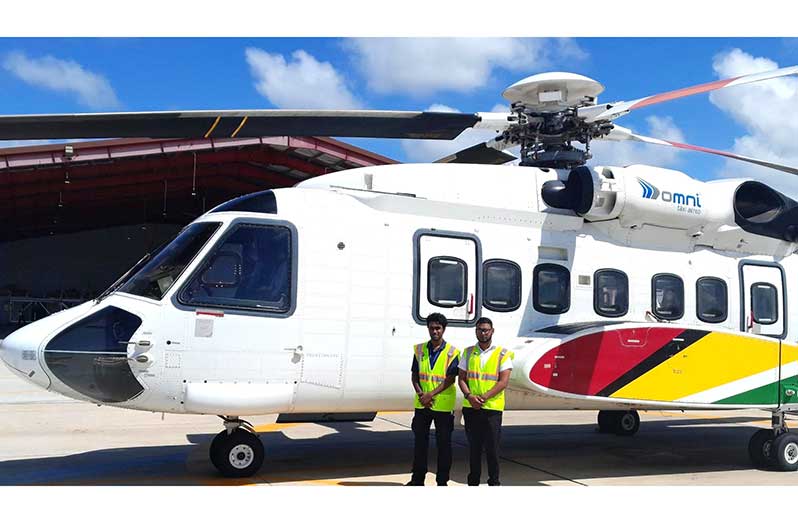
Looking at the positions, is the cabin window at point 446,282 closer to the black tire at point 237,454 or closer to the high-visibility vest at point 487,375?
the high-visibility vest at point 487,375

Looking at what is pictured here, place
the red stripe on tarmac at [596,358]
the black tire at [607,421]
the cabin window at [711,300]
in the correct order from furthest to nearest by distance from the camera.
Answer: the black tire at [607,421] < the cabin window at [711,300] < the red stripe on tarmac at [596,358]

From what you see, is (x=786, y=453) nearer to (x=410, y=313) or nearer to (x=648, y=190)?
(x=648, y=190)

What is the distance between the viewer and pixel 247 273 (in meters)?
7.50

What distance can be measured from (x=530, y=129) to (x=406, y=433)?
5069 millimetres

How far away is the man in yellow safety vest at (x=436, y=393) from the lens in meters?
6.98

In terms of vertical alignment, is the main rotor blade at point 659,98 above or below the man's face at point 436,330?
above

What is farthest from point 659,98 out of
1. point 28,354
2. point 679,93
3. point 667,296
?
point 28,354

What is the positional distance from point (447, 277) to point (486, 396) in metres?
1.70

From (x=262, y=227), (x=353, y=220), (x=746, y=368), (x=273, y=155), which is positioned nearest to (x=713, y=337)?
(x=746, y=368)

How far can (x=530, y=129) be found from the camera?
29.5 ft

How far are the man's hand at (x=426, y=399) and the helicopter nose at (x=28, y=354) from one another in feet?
11.4

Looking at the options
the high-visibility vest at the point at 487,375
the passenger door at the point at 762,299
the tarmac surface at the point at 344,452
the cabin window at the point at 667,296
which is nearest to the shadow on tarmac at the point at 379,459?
the tarmac surface at the point at 344,452

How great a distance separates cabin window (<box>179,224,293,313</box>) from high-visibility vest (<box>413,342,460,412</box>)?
152 cm

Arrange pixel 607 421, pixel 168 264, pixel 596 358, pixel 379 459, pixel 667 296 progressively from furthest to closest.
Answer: pixel 607 421
pixel 667 296
pixel 379 459
pixel 596 358
pixel 168 264
